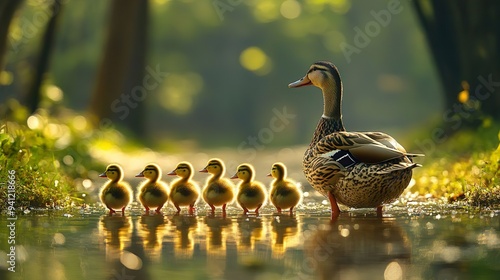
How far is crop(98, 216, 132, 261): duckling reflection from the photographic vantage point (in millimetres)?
9250

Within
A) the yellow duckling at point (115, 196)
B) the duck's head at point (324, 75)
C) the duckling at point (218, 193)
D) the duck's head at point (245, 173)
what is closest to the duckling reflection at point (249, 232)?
the duckling at point (218, 193)

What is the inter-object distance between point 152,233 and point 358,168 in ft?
8.03

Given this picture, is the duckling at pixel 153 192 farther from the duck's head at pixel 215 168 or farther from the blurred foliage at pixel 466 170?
the blurred foliage at pixel 466 170

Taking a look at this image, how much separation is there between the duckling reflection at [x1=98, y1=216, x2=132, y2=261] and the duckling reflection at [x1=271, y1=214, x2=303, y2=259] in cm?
135

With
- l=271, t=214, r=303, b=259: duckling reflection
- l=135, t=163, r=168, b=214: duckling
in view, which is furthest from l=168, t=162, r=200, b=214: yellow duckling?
l=271, t=214, r=303, b=259: duckling reflection

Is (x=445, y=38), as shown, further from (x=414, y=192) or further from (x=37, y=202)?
(x=37, y=202)

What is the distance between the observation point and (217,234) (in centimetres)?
1044

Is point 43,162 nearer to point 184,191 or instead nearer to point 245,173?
point 184,191

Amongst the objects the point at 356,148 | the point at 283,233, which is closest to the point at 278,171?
the point at 356,148

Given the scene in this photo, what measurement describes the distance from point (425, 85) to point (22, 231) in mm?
55107

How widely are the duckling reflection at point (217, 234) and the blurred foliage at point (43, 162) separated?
232 centimetres

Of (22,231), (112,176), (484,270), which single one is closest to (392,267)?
(484,270)

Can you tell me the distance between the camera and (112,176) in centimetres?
1292

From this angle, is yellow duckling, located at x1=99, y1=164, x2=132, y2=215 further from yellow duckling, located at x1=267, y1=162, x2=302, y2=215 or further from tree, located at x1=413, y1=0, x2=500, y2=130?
tree, located at x1=413, y1=0, x2=500, y2=130
